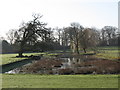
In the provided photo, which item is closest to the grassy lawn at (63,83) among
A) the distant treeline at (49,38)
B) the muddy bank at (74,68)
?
the muddy bank at (74,68)

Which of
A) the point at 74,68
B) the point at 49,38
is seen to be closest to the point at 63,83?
the point at 74,68

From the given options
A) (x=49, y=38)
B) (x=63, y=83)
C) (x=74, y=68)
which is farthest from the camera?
(x=49, y=38)

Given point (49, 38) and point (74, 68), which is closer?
point (74, 68)

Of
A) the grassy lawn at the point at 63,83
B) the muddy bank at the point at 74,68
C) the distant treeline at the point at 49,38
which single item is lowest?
the muddy bank at the point at 74,68

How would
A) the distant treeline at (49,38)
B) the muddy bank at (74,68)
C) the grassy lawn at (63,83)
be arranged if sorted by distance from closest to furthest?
the grassy lawn at (63,83) < the muddy bank at (74,68) < the distant treeline at (49,38)

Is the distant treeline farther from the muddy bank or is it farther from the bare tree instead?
the muddy bank

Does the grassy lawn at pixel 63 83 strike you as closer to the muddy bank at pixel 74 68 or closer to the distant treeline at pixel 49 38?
the muddy bank at pixel 74 68

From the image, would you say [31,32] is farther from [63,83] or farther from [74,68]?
[63,83]

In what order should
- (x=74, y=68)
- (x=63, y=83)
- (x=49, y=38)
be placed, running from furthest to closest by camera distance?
(x=49, y=38), (x=74, y=68), (x=63, y=83)

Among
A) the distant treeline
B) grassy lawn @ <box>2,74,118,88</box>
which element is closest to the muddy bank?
grassy lawn @ <box>2,74,118,88</box>

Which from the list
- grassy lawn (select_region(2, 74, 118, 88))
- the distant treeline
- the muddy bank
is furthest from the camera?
the distant treeline

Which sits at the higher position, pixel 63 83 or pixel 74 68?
pixel 63 83

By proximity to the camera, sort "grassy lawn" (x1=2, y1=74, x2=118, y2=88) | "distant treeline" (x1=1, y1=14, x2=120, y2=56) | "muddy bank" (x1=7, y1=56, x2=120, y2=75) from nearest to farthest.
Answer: "grassy lawn" (x1=2, y1=74, x2=118, y2=88) < "muddy bank" (x1=7, y1=56, x2=120, y2=75) < "distant treeline" (x1=1, y1=14, x2=120, y2=56)

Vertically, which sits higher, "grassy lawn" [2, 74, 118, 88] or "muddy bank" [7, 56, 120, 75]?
"grassy lawn" [2, 74, 118, 88]
